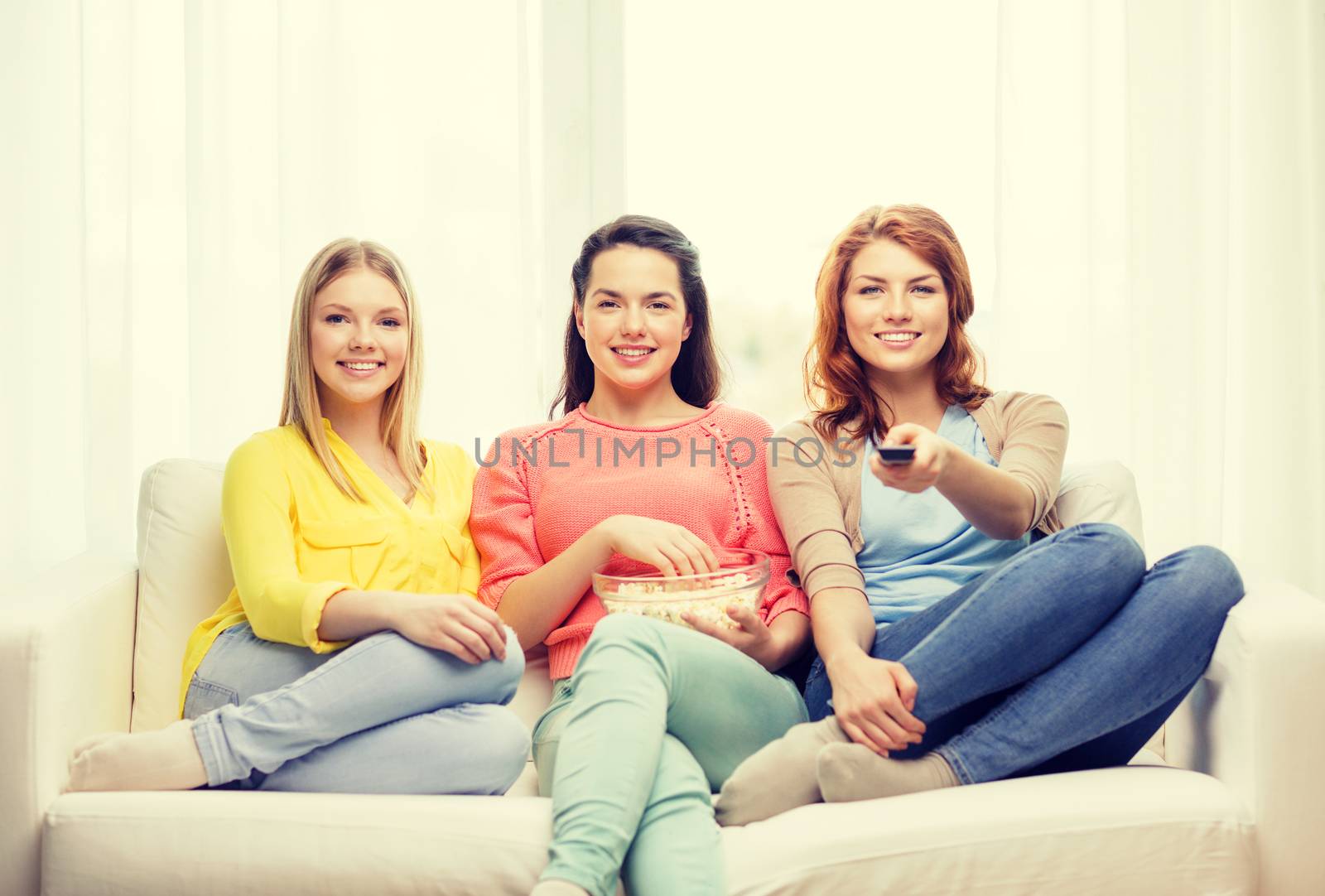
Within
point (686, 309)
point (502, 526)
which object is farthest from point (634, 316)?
point (502, 526)

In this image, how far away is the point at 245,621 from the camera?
5.69 ft

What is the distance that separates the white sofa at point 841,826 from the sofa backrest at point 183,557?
0.24m

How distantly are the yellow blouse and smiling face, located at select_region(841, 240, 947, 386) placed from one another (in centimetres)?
72

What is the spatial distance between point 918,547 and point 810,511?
178 mm

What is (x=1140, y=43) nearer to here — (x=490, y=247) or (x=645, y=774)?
(x=490, y=247)

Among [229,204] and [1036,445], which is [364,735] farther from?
[229,204]

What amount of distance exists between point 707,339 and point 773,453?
32 centimetres

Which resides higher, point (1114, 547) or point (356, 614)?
point (1114, 547)

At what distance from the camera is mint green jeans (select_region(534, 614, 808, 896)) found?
4.13 feet

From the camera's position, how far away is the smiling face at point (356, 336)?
180cm

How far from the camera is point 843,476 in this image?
5.89 ft

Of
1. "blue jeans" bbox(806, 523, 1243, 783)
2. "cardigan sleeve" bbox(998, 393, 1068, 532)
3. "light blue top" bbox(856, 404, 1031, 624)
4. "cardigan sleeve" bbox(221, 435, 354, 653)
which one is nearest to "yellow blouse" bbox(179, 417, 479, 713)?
"cardigan sleeve" bbox(221, 435, 354, 653)

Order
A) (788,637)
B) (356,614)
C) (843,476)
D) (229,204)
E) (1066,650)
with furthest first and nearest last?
(229,204)
(843,476)
(788,637)
(356,614)
(1066,650)

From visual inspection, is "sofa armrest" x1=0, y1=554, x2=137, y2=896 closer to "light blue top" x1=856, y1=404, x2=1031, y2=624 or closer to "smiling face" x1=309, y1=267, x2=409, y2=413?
"smiling face" x1=309, y1=267, x2=409, y2=413
